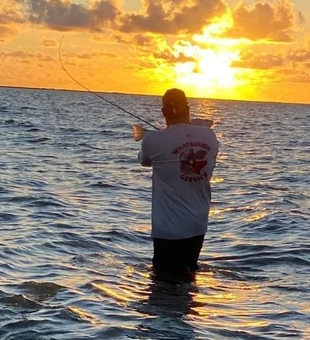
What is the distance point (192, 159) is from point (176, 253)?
93cm

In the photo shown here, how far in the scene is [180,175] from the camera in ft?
23.1

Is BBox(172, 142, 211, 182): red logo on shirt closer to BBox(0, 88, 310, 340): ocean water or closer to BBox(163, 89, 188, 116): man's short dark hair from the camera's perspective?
BBox(163, 89, 188, 116): man's short dark hair

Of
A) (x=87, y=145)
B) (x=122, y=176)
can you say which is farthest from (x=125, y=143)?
(x=122, y=176)

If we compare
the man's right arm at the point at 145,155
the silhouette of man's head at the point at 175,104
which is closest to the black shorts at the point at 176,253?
the man's right arm at the point at 145,155

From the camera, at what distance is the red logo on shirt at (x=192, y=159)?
6.98m

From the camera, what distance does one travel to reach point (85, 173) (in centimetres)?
1948

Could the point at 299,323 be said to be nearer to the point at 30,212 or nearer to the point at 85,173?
the point at 30,212

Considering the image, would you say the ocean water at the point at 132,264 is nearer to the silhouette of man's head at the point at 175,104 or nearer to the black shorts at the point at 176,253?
the black shorts at the point at 176,253

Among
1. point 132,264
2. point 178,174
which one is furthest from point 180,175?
point 132,264

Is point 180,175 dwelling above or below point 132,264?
above

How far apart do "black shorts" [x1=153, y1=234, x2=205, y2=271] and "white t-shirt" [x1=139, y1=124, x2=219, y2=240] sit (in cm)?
8

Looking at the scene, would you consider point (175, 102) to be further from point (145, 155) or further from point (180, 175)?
point (180, 175)

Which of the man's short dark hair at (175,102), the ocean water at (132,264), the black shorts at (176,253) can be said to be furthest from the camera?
the black shorts at (176,253)

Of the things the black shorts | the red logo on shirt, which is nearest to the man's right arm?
the red logo on shirt
